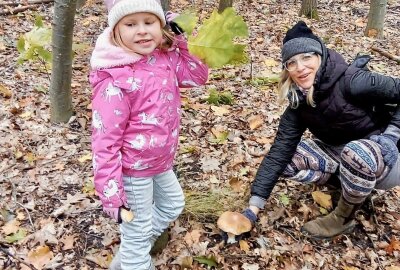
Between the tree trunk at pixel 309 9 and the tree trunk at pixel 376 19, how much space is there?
121 cm

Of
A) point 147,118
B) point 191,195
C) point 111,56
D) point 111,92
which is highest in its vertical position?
point 111,56

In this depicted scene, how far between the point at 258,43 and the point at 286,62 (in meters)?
3.73

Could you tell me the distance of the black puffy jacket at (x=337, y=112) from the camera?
271cm

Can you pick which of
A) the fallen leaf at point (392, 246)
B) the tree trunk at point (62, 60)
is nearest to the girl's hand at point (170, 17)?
the tree trunk at point (62, 60)

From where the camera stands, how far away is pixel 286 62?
279 cm

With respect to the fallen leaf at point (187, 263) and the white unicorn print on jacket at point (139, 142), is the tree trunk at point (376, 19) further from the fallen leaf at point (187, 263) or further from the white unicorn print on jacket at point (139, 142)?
the white unicorn print on jacket at point (139, 142)

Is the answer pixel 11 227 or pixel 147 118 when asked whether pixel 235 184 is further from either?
pixel 11 227

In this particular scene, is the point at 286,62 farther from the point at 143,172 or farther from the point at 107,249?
the point at 107,249

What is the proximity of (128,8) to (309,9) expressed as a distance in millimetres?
6694

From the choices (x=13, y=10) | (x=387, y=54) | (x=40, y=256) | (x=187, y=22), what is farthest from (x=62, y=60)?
(x=387, y=54)

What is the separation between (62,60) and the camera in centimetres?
385

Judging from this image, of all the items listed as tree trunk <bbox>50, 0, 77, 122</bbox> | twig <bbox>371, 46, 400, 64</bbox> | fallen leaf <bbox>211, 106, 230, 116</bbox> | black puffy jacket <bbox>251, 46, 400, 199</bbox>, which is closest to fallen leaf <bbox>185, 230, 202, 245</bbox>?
black puffy jacket <bbox>251, 46, 400, 199</bbox>

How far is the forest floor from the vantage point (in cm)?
284

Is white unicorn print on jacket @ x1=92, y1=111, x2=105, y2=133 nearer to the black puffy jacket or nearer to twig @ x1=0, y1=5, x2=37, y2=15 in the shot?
the black puffy jacket
